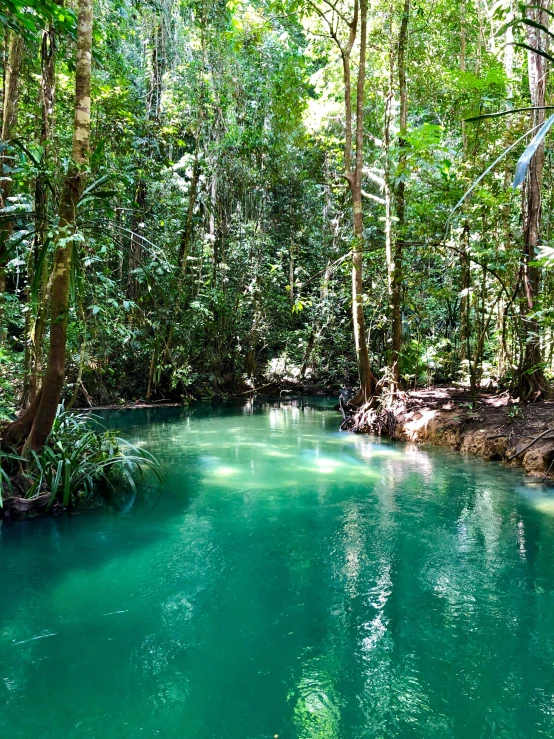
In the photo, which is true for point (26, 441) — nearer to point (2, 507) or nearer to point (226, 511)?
point (2, 507)

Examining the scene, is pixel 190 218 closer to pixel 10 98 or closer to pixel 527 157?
pixel 10 98

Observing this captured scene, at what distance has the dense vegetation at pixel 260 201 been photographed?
211 inches

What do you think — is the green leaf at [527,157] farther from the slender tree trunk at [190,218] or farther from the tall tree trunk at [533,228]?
the slender tree trunk at [190,218]

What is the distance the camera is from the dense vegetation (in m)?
5.36

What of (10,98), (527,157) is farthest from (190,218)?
(527,157)

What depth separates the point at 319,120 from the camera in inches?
521

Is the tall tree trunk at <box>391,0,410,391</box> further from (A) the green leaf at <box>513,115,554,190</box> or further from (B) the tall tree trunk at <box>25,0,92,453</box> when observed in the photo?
(A) the green leaf at <box>513,115,554,190</box>

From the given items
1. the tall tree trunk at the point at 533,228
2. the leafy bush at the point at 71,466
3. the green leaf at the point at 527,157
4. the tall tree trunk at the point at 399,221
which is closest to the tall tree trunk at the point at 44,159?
the leafy bush at the point at 71,466

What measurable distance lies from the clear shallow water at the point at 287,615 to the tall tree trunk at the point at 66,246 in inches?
40.4

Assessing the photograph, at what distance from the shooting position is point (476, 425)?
788 cm

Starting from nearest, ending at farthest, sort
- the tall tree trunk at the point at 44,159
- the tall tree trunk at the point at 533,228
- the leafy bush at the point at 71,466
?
the leafy bush at the point at 71,466 → the tall tree trunk at the point at 44,159 → the tall tree trunk at the point at 533,228

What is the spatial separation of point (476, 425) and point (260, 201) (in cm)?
1090

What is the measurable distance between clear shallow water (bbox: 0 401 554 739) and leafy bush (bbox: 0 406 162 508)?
1.09 feet

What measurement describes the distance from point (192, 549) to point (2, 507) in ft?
5.84
